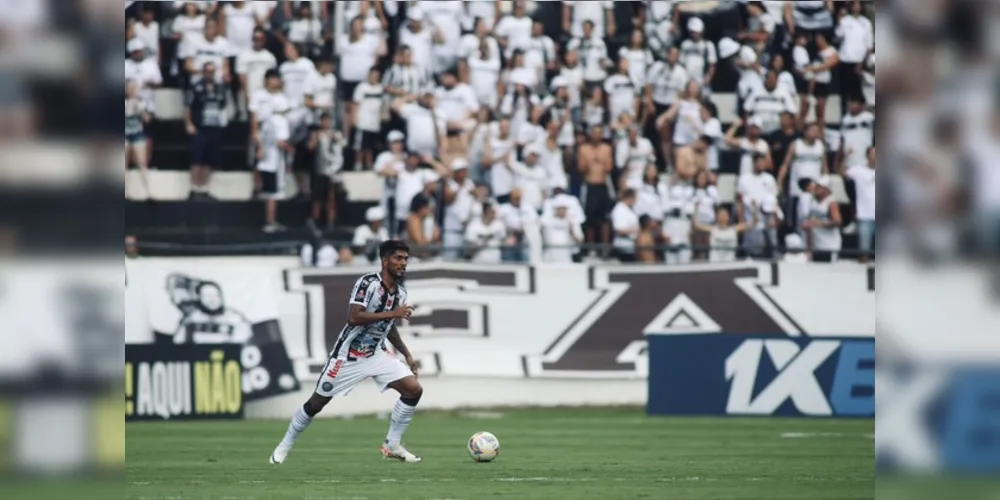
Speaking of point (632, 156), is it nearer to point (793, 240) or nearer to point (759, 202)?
point (759, 202)

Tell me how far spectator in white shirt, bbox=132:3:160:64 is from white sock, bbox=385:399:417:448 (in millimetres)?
12397

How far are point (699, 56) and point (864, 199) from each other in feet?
14.2

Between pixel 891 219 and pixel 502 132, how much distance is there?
71.7 feet

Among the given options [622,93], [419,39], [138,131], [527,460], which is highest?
[419,39]

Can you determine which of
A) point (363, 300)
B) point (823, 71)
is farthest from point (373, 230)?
point (363, 300)

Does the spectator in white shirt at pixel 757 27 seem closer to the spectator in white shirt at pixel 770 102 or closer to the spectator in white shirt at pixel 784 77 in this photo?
the spectator in white shirt at pixel 784 77

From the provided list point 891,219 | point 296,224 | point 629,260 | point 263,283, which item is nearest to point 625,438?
point 629,260

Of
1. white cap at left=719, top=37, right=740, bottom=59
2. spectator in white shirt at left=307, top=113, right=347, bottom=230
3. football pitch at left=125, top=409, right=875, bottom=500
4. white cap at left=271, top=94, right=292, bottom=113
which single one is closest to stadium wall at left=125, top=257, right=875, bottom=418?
football pitch at left=125, top=409, right=875, bottom=500

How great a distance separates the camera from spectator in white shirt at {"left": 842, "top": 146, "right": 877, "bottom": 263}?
976 inches

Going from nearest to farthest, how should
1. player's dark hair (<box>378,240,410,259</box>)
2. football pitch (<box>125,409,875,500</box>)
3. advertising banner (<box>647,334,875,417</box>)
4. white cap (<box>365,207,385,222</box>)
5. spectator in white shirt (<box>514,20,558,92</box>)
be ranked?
1. football pitch (<box>125,409,875,500</box>)
2. player's dark hair (<box>378,240,410,259</box>)
3. advertising banner (<box>647,334,875,417</box>)
4. white cap (<box>365,207,385,222</box>)
5. spectator in white shirt (<box>514,20,558,92</box>)

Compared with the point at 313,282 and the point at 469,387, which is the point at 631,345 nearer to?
the point at 469,387

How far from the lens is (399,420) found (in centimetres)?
1544

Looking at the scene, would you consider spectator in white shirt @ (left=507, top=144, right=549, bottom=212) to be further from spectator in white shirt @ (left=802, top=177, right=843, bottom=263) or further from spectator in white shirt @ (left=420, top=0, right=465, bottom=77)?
spectator in white shirt @ (left=802, top=177, right=843, bottom=263)

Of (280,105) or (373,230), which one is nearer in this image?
(373,230)
